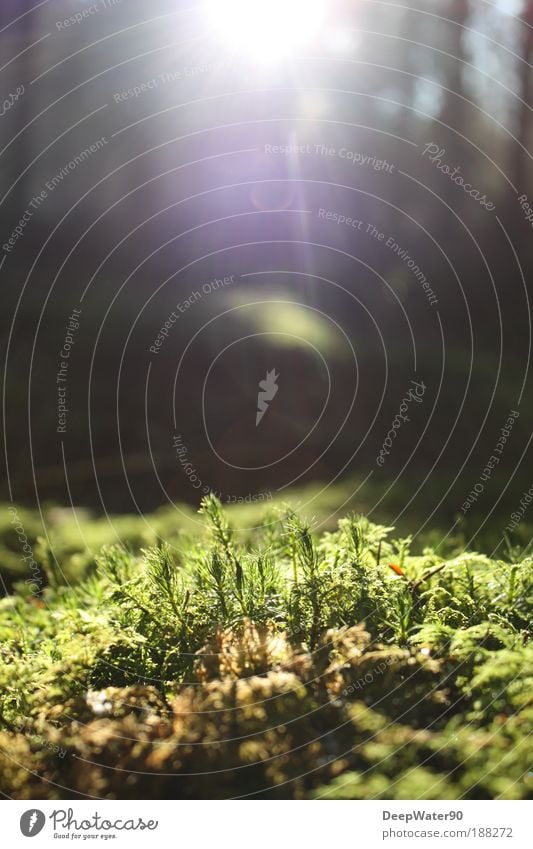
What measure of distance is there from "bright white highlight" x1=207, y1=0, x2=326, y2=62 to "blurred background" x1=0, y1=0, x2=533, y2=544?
0.15ft

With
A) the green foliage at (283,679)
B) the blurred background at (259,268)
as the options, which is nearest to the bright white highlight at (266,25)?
the blurred background at (259,268)

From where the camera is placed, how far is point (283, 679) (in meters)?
2.07

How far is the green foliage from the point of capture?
190 cm

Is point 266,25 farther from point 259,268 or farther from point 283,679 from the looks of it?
point 259,268

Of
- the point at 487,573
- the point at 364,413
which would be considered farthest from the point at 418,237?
the point at 487,573

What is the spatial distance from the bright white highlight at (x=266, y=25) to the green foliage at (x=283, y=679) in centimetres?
382

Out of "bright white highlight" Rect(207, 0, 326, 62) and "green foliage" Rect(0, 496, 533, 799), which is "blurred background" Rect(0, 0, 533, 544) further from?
"green foliage" Rect(0, 496, 533, 799)

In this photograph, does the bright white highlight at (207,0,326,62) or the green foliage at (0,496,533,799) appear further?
the bright white highlight at (207,0,326,62)

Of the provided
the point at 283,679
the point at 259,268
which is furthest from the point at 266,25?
the point at 259,268

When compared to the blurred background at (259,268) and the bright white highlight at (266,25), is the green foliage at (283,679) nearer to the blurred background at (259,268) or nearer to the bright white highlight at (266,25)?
the blurred background at (259,268)

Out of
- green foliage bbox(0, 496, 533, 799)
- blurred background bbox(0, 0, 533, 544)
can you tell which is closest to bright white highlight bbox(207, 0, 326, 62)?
blurred background bbox(0, 0, 533, 544)

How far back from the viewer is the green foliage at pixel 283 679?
1901mm

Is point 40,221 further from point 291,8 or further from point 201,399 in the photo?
point 291,8

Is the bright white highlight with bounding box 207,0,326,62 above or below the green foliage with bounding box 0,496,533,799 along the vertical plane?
above
